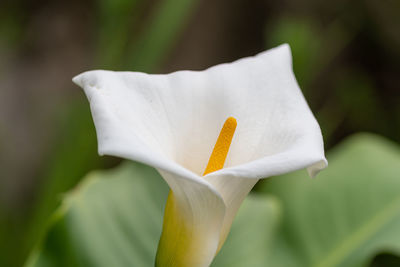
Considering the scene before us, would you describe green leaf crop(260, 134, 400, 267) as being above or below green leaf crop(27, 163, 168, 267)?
below

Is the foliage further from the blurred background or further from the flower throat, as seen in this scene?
the blurred background

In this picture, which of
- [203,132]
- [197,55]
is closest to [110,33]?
[203,132]

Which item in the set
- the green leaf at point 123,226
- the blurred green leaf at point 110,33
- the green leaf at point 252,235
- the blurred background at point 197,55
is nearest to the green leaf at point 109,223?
the green leaf at point 123,226

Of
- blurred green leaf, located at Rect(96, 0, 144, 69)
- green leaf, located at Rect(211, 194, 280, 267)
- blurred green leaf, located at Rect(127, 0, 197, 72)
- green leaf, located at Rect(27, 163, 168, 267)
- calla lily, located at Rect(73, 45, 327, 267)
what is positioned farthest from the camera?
blurred green leaf, located at Rect(127, 0, 197, 72)

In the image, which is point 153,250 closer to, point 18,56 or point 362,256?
point 362,256

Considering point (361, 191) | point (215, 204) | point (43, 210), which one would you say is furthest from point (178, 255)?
point (43, 210)

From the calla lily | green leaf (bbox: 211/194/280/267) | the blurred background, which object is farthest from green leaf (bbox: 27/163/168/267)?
the blurred background
